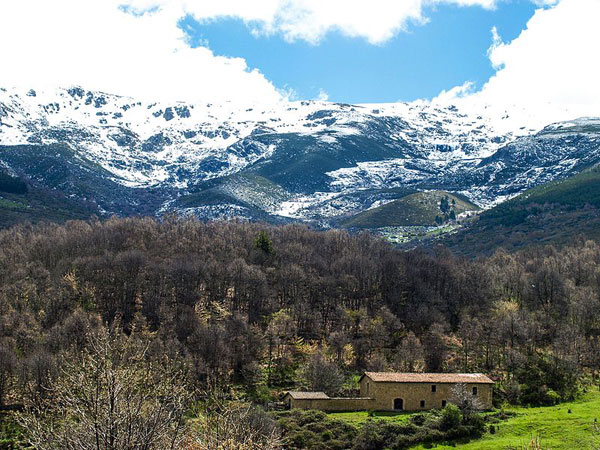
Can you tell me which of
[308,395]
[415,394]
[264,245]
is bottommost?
[308,395]

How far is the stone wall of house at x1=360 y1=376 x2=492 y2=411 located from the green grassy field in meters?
2.64

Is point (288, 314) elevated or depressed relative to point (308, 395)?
elevated

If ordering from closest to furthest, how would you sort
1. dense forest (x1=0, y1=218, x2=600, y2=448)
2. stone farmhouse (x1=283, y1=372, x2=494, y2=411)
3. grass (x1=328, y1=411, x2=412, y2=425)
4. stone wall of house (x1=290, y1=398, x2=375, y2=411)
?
1. grass (x1=328, y1=411, x2=412, y2=425)
2. stone wall of house (x1=290, y1=398, x2=375, y2=411)
3. stone farmhouse (x1=283, y1=372, x2=494, y2=411)
4. dense forest (x1=0, y1=218, x2=600, y2=448)

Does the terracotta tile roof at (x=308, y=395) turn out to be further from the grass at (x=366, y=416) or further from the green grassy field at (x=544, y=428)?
the green grassy field at (x=544, y=428)

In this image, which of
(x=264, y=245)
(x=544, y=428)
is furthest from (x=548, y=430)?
(x=264, y=245)

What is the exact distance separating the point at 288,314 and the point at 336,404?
37.4 metres

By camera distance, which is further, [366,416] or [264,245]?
[264,245]

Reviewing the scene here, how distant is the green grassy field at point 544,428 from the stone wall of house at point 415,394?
2.64m

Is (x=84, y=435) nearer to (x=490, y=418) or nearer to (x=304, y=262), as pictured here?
(x=490, y=418)

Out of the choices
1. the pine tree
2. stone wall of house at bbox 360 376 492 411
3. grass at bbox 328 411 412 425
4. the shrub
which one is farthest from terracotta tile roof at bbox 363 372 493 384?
the pine tree

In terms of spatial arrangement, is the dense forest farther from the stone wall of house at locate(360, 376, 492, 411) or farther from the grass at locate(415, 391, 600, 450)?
the grass at locate(415, 391, 600, 450)

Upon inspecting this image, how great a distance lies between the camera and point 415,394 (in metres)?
76.5

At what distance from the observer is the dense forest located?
8256cm

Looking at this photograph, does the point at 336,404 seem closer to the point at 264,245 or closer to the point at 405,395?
the point at 405,395
